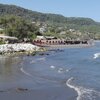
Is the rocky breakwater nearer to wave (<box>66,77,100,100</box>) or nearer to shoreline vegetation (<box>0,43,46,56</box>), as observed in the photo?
shoreline vegetation (<box>0,43,46,56</box>)

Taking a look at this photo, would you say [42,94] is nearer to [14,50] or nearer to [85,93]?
[85,93]

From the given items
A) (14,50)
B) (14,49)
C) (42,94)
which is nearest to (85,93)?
(42,94)

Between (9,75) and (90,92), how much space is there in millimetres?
16088

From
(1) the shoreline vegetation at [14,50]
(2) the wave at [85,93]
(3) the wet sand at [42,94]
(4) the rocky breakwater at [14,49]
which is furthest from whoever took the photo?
(4) the rocky breakwater at [14,49]

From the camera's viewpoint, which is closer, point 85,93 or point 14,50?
point 85,93

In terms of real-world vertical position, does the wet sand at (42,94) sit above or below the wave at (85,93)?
below

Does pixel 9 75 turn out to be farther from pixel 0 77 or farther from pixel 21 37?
pixel 21 37

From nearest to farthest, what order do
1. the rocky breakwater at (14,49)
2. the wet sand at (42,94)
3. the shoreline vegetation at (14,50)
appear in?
the wet sand at (42,94), the shoreline vegetation at (14,50), the rocky breakwater at (14,49)

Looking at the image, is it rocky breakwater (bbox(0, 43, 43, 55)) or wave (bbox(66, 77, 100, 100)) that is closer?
wave (bbox(66, 77, 100, 100))

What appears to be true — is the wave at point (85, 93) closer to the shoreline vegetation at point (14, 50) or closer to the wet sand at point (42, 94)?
the wet sand at point (42, 94)

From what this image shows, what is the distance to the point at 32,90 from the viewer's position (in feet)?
122

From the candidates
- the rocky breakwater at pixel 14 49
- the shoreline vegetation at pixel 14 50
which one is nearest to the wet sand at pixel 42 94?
the shoreline vegetation at pixel 14 50

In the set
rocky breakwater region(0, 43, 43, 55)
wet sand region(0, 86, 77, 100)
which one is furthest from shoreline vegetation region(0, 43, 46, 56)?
wet sand region(0, 86, 77, 100)

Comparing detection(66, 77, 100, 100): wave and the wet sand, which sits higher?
detection(66, 77, 100, 100): wave
